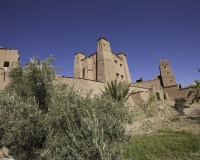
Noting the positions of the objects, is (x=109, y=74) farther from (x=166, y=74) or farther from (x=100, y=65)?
(x=166, y=74)

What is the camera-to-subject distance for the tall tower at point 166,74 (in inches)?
1269

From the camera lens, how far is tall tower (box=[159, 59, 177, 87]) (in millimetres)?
32228

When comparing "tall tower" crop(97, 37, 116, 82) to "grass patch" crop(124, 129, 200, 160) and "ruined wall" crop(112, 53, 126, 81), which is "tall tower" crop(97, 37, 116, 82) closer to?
"ruined wall" crop(112, 53, 126, 81)

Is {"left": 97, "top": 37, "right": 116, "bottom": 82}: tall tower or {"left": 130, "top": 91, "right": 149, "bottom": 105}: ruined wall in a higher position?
{"left": 97, "top": 37, "right": 116, "bottom": 82}: tall tower

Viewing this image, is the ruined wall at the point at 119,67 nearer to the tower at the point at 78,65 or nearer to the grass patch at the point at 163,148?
the tower at the point at 78,65

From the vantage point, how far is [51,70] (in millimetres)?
8656

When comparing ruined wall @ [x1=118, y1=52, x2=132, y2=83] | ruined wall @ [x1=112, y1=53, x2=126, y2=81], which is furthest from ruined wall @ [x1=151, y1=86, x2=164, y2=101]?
ruined wall @ [x1=112, y1=53, x2=126, y2=81]

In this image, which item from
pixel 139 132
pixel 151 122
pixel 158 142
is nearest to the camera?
pixel 158 142

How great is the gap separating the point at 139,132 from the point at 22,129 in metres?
11.4

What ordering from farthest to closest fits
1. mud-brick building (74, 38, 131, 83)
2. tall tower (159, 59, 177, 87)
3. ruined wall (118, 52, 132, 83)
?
tall tower (159, 59, 177, 87) < ruined wall (118, 52, 132, 83) < mud-brick building (74, 38, 131, 83)

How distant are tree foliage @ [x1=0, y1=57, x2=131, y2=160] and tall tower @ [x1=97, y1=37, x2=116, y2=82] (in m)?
17.2

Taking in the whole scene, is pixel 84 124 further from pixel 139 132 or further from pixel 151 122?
pixel 151 122

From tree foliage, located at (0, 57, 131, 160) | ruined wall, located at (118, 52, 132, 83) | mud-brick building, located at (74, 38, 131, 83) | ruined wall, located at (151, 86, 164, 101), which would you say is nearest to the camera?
tree foliage, located at (0, 57, 131, 160)

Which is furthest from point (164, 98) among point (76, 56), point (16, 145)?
point (16, 145)
